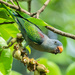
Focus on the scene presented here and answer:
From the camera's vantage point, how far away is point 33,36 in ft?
7.82

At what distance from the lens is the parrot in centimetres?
224

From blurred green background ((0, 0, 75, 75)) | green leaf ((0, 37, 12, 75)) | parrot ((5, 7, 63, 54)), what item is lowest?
green leaf ((0, 37, 12, 75))

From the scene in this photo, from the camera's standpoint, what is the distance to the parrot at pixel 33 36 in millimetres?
2239

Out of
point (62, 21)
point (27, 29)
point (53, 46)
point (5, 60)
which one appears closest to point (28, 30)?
point (27, 29)

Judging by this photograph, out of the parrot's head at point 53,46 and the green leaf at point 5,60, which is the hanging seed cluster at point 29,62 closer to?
the green leaf at point 5,60

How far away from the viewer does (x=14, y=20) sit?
2230 millimetres

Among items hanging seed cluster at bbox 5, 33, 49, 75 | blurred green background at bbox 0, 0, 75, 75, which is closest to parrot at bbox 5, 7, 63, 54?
hanging seed cluster at bbox 5, 33, 49, 75

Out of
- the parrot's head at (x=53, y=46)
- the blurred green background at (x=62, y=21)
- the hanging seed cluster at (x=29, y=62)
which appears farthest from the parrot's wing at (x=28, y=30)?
the blurred green background at (x=62, y=21)

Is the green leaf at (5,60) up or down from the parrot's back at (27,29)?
down

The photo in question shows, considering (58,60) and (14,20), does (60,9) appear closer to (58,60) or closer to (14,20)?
(58,60)

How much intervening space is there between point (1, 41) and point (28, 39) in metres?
0.43

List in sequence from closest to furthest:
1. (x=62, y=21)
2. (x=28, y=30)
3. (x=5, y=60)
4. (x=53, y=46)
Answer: (x=5, y=60)
(x=28, y=30)
(x=53, y=46)
(x=62, y=21)

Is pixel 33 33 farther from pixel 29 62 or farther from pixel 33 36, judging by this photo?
pixel 29 62

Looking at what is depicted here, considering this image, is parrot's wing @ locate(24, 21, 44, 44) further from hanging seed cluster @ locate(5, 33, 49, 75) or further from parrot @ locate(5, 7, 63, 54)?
hanging seed cluster @ locate(5, 33, 49, 75)
